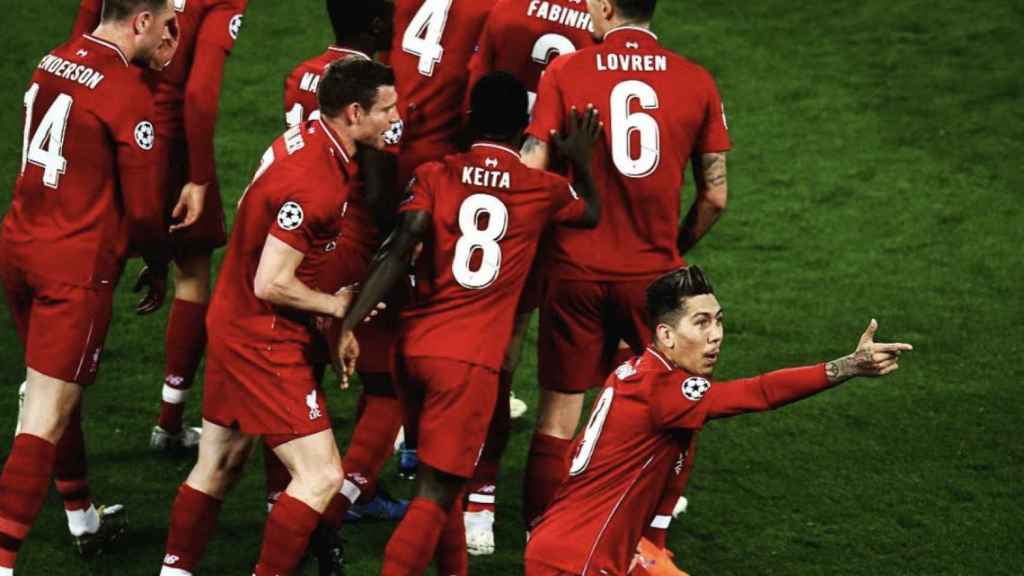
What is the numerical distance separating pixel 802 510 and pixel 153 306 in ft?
8.61

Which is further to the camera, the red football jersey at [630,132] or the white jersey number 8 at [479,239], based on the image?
the red football jersey at [630,132]

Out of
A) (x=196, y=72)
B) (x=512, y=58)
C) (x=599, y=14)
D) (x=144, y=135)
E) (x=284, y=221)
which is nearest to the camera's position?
(x=284, y=221)

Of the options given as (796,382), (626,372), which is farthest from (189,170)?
(796,382)

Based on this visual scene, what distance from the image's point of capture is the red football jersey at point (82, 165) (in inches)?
204

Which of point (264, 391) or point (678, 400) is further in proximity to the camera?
point (264, 391)

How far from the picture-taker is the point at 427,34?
242 inches

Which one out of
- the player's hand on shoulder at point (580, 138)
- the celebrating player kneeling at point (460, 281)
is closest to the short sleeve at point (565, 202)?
the celebrating player kneeling at point (460, 281)

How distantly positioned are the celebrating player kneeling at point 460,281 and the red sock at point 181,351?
5.43 ft

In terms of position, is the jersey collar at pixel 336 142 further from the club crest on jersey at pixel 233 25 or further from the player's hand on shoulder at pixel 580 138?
the club crest on jersey at pixel 233 25

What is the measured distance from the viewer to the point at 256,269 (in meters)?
5.07

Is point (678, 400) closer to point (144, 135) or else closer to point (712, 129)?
point (712, 129)

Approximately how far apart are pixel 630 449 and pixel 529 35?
76.8 inches

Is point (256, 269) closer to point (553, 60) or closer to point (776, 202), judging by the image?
point (553, 60)

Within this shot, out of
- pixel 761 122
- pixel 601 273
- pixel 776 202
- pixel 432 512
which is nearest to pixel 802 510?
pixel 601 273
